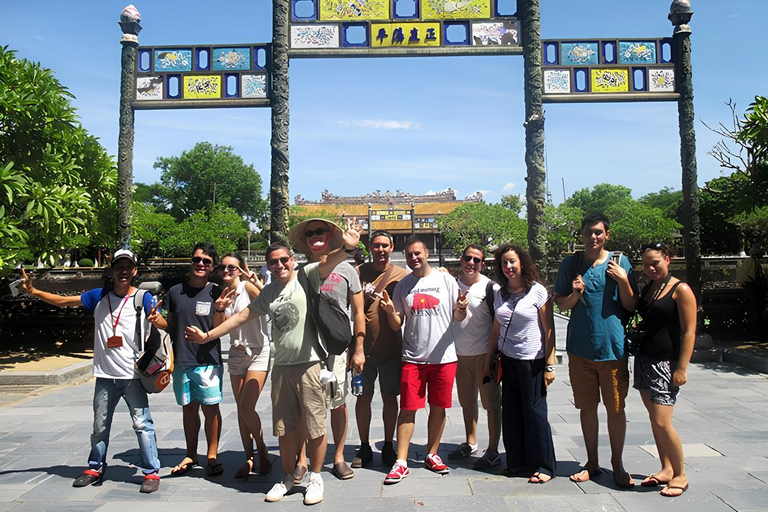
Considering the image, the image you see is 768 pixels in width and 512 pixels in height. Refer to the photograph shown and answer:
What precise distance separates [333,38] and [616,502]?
7.11 meters

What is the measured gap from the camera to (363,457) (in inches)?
173

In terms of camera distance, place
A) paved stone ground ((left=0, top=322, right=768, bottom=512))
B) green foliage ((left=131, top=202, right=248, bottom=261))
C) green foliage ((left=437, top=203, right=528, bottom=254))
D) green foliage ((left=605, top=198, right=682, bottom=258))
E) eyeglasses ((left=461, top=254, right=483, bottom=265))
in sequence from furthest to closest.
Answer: green foliage ((left=437, top=203, right=528, bottom=254))
green foliage ((left=605, top=198, right=682, bottom=258))
green foliage ((left=131, top=202, right=248, bottom=261))
eyeglasses ((left=461, top=254, right=483, bottom=265))
paved stone ground ((left=0, top=322, right=768, bottom=512))

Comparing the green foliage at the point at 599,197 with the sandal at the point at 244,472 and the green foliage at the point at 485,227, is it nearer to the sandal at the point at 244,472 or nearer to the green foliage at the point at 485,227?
the green foliage at the point at 485,227

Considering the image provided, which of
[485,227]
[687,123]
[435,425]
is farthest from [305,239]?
[485,227]

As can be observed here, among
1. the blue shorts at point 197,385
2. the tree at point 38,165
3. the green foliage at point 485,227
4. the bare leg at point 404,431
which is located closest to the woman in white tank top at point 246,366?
the blue shorts at point 197,385

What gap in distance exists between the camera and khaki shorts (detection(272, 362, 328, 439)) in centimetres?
377

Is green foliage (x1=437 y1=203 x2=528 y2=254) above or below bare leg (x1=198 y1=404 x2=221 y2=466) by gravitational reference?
above

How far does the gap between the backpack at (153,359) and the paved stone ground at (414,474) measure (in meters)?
0.68

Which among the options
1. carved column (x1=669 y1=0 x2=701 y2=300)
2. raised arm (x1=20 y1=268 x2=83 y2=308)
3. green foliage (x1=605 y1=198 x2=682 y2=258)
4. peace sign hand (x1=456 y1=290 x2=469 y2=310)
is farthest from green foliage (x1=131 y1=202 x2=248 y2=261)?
peace sign hand (x1=456 y1=290 x2=469 y2=310)

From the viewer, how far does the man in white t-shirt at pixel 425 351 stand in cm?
414

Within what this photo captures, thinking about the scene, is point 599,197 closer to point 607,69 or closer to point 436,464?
point 607,69

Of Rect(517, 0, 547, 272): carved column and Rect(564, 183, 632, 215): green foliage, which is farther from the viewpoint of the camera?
Rect(564, 183, 632, 215): green foliage

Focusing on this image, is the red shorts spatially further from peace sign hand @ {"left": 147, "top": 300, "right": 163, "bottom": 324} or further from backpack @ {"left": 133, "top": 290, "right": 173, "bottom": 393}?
peace sign hand @ {"left": 147, "top": 300, "right": 163, "bottom": 324}

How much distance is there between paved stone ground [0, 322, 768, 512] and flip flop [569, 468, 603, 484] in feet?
0.16
